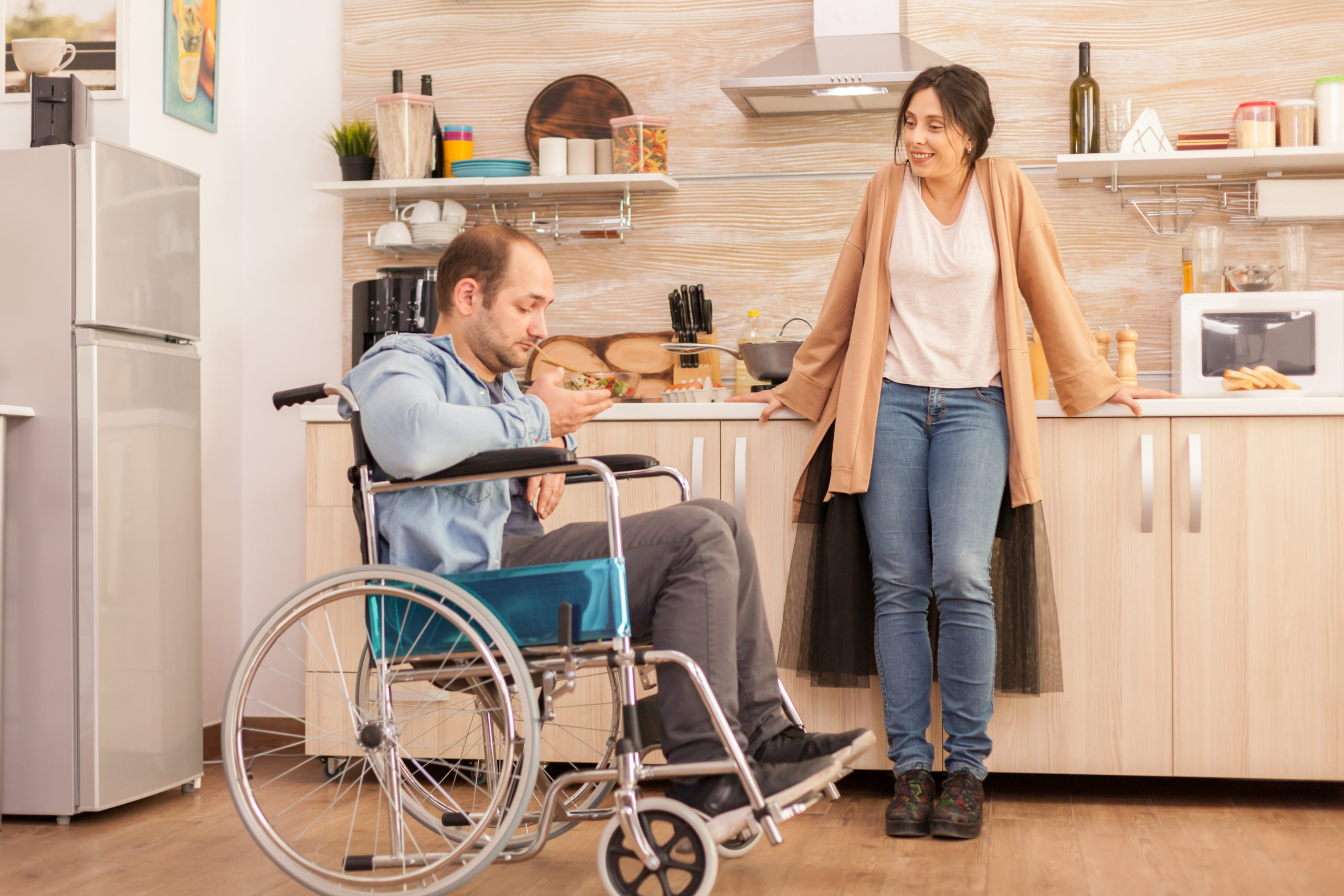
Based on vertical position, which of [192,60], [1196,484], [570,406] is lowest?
[1196,484]

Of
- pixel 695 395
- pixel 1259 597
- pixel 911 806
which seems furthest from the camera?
pixel 695 395

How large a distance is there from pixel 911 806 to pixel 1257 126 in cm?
177

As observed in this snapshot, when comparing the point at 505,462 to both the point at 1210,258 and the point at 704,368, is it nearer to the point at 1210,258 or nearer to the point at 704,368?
the point at 704,368

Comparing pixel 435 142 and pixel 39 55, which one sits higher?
pixel 39 55

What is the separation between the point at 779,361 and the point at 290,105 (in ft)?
5.20

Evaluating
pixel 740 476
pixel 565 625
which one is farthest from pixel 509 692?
pixel 740 476

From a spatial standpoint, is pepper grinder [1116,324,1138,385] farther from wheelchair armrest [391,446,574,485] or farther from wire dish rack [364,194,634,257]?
wheelchair armrest [391,446,574,485]

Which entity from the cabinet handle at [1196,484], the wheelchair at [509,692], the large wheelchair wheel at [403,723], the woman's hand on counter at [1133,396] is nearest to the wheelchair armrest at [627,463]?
the wheelchair at [509,692]

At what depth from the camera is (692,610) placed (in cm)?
181

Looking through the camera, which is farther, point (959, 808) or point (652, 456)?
point (652, 456)

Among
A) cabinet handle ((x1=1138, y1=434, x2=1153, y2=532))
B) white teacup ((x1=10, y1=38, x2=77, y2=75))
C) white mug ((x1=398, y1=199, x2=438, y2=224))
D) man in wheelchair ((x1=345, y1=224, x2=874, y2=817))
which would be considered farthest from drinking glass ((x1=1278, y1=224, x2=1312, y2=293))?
white teacup ((x1=10, y1=38, x2=77, y2=75))

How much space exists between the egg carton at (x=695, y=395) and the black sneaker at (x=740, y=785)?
1.16 m

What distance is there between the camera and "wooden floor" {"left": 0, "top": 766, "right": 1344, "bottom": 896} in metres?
2.01

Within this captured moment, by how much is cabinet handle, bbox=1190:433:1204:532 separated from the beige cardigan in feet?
0.67
